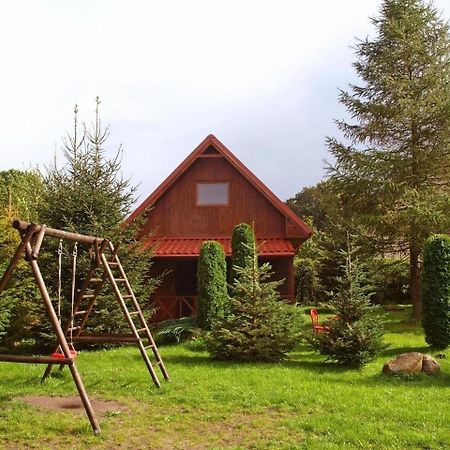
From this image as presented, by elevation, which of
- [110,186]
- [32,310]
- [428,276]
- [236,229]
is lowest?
[32,310]

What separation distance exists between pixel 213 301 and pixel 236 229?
2.31 metres

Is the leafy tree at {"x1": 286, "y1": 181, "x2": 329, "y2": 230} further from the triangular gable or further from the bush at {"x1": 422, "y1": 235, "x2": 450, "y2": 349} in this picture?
the bush at {"x1": 422, "y1": 235, "x2": 450, "y2": 349}

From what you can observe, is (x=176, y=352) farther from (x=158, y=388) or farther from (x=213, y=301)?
(x=158, y=388)

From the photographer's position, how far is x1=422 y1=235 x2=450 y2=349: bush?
12703mm

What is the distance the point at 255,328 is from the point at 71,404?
183 inches

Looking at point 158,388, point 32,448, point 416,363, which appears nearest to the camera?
point 32,448

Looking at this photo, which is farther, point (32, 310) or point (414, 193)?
point (414, 193)

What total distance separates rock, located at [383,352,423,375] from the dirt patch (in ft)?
17.6

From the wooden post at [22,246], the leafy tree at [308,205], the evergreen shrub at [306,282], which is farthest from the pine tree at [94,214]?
the leafy tree at [308,205]

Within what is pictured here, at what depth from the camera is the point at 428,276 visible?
1316cm

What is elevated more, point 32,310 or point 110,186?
point 110,186

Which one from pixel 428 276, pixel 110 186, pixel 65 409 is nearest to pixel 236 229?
pixel 110 186

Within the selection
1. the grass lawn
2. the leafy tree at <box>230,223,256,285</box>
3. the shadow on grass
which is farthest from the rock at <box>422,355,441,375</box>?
the leafy tree at <box>230,223,256,285</box>

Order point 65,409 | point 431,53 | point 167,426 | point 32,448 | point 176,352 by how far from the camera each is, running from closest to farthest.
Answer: point 32,448 → point 167,426 → point 65,409 → point 176,352 → point 431,53
